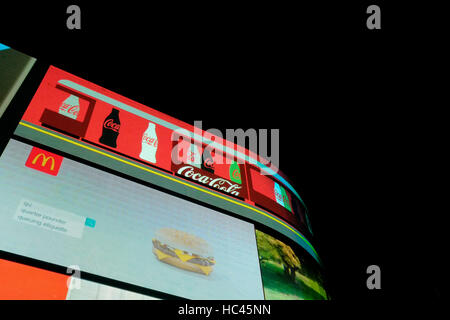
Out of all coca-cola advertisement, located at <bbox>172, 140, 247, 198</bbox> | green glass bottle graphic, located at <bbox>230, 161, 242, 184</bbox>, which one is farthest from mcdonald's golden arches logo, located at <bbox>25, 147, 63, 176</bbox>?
green glass bottle graphic, located at <bbox>230, 161, 242, 184</bbox>

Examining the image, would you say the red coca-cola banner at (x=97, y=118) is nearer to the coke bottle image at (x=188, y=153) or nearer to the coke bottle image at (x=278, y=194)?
the coke bottle image at (x=188, y=153)

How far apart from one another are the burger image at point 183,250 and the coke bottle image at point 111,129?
62 cm

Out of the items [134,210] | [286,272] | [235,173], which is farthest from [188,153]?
[286,272]

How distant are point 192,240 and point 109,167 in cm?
60

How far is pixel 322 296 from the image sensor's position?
2.44 m

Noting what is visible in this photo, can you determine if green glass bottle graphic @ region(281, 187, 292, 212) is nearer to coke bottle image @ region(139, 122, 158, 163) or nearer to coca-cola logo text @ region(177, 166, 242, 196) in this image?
coca-cola logo text @ region(177, 166, 242, 196)

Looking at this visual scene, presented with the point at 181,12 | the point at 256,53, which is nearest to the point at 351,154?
the point at 256,53

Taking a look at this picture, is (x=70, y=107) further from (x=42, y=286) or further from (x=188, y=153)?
(x=42, y=286)

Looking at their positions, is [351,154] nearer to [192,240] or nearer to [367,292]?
[367,292]

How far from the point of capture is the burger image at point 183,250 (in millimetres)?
1799

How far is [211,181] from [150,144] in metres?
0.46

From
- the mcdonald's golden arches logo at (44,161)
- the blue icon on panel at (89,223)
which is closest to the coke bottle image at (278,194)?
the blue icon on panel at (89,223)

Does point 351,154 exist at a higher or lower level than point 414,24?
lower

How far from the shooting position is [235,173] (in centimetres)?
266
